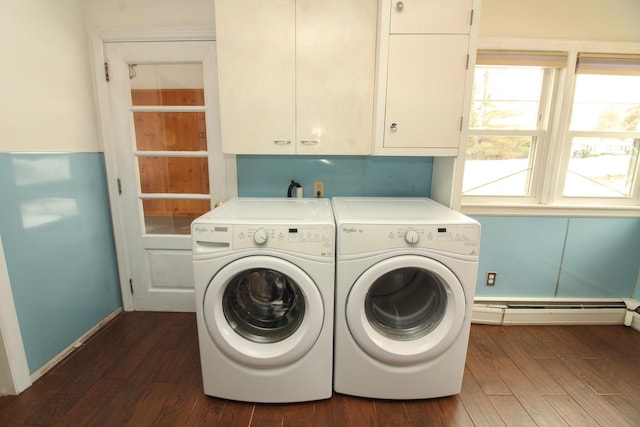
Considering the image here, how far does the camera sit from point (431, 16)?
1.55m

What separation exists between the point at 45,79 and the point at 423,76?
2049mm

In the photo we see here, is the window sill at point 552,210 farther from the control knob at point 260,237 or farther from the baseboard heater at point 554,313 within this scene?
the control knob at point 260,237

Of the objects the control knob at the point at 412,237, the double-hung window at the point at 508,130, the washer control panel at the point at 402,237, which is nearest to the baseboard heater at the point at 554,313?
the double-hung window at the point at 508,130

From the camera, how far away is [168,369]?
172cm

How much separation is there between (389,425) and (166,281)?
178 centimetres

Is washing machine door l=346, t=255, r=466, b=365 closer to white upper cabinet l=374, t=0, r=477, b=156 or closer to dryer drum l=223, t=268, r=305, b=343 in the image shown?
dryer drum l=223, t=268, r=305, b=343

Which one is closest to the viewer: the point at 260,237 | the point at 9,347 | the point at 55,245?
the point at 260,237

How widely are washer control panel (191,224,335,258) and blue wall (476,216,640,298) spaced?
1447 millimetres

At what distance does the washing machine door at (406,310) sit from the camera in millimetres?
1359

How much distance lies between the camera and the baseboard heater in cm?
217

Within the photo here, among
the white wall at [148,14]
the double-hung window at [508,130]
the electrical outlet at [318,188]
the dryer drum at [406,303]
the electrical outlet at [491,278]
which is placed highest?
the white wall at [148,14]

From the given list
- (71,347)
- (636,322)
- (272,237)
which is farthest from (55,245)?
(636,322)

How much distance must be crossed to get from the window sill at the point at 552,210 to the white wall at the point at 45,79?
102 inches

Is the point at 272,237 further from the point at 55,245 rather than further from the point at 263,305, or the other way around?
the point at 55,245
